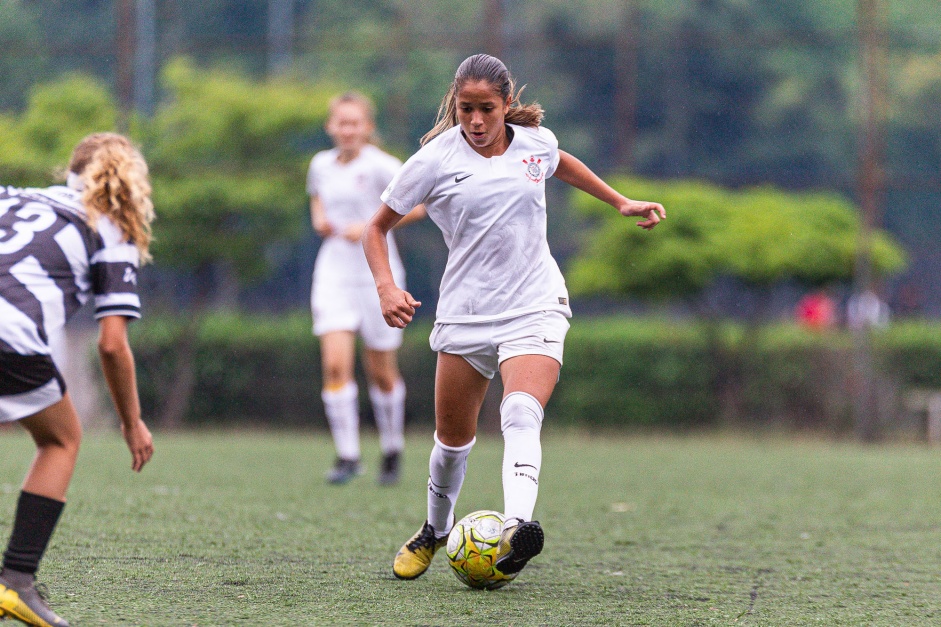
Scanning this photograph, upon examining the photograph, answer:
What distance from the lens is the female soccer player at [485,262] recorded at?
421 cm

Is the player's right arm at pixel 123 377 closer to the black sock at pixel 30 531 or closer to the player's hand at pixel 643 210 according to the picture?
the black sock at pixel 30 531

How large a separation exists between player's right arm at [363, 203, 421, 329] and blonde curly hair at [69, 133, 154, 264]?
0.83m

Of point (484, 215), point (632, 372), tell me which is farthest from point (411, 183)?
point (632, 372)

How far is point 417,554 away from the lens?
4484mm

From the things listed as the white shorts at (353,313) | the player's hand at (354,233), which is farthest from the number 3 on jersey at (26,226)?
the white shorts at (353,313)

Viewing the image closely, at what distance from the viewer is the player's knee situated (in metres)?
4.13

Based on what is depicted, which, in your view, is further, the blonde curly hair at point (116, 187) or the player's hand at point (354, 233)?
the player's hand at point (354, 233)

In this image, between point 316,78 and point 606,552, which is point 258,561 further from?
point 316,78

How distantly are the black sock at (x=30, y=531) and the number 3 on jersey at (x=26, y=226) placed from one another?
0.68 metres

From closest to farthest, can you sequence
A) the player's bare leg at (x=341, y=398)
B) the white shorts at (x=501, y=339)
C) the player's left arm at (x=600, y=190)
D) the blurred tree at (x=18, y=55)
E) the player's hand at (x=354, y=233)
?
1. the white shorts at (x=501, y=339)
2. the player's left arm at (x=600, y=190)
3. the player's hand at (x=354, y=233)
4. the player's bare leg at (x=341, y=398)
5. the blurred tree at (x=18, y=55)

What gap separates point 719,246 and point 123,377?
1114cm

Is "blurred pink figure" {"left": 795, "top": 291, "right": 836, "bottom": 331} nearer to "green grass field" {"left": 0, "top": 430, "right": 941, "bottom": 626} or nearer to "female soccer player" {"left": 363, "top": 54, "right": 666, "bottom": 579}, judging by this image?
"green grass field" {"left": 0, "top": 430, "right": 941, "bottom": 626}

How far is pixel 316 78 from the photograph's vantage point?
56.7 ft

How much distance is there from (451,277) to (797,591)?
5.38 feet
